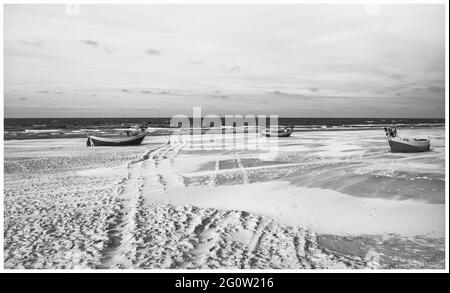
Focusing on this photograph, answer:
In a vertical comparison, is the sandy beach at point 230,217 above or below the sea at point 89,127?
below

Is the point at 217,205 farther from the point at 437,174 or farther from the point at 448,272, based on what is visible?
the point at 437,174

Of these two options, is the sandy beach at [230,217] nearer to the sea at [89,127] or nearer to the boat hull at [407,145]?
the boat hull at [407,145]

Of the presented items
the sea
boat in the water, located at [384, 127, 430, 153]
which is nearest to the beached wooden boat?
the sea

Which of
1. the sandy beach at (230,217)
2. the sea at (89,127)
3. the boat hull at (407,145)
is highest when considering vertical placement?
the sea at (89,127)

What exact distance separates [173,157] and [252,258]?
46.2ft

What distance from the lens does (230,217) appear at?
339 inches

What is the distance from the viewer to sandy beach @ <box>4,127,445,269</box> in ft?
20.9

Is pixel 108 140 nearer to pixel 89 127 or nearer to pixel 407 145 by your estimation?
pixel 407 145

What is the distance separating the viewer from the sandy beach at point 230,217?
6.37m

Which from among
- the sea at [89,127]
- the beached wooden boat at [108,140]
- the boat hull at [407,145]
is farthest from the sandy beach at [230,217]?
the sea at [89,127]

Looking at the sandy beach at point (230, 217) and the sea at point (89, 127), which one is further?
the sea at point (89, 127)

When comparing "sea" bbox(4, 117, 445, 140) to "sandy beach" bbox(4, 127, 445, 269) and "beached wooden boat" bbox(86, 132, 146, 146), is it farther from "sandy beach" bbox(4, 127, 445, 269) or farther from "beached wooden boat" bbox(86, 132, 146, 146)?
"sandy beach" bbox(4, 127, 445, 269)

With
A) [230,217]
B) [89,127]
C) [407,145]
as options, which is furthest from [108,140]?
[89,127]
